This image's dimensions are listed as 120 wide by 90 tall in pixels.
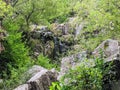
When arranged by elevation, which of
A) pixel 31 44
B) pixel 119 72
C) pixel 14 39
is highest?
pixel 119 72

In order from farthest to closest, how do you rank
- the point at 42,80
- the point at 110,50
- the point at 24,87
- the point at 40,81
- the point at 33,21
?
1. the point at 33,21
2. the point at 42,80
3. the point at 40,81
4. the point at 24,87
5. the point at 110,50

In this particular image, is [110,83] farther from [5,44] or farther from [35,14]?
[35,14]

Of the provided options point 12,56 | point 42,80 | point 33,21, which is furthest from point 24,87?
point 33,21

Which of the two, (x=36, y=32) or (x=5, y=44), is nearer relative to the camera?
(x=5, y=44)

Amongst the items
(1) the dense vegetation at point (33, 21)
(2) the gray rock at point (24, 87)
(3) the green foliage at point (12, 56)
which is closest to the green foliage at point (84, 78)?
(2) the gray rock at point (24, 87)

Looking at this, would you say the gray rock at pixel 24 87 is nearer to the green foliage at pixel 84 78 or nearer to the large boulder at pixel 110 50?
the large boulder at pixel 110 50

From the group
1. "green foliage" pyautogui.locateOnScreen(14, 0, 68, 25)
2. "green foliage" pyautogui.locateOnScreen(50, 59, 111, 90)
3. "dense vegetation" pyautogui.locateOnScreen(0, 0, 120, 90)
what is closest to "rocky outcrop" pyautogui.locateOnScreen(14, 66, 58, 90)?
"dense vegetation" pyautogui.locateOnScreen(0, 0, 120, 90)

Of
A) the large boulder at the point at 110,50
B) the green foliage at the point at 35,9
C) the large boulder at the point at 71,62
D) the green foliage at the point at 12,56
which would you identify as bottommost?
the green foliage at the point at 12,56

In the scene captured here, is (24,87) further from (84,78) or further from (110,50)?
(84,78)

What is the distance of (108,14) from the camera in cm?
2189

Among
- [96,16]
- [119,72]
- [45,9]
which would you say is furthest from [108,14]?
[45,9]

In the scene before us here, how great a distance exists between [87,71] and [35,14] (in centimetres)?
1936

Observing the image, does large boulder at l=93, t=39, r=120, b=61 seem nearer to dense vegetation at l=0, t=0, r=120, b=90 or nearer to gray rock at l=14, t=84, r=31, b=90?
dense vegetation at l=0, t=0, r=120, b=90

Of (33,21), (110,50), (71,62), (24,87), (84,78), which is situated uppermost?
(110,50)
